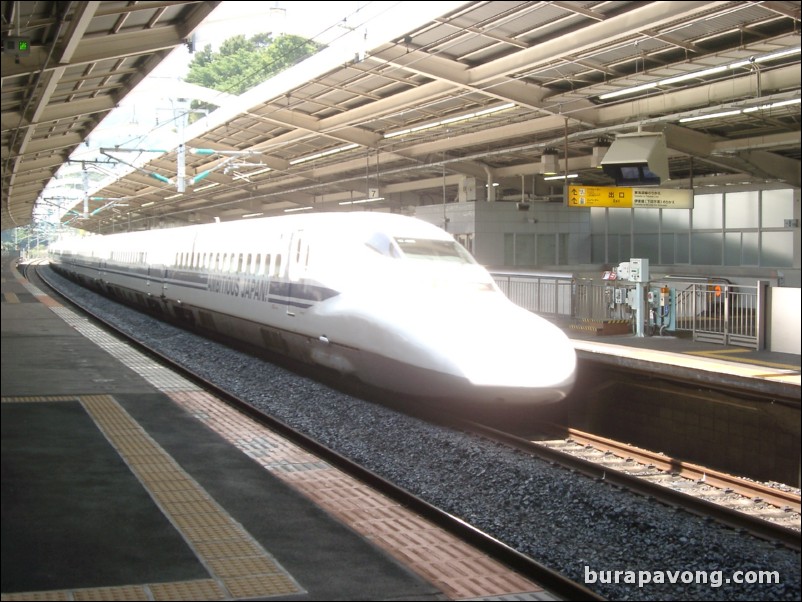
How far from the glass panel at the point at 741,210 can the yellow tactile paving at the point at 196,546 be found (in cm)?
2043

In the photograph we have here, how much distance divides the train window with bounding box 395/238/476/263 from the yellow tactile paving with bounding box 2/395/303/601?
4492 mm

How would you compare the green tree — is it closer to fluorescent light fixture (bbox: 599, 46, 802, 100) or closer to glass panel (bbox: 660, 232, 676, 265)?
fluorescent light fixture (bbox: 599, 46, 802, 100)

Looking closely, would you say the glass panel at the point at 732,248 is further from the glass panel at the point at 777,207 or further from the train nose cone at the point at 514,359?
the train nose cone at the point at 514,359

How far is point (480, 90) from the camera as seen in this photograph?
17.3 meters

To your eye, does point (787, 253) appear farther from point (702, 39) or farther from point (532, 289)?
point (702, 39)

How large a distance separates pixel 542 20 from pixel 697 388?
6.99 meters

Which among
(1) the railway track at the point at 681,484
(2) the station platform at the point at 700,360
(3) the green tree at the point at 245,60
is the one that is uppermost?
(3) the green tree at the point at 245,60

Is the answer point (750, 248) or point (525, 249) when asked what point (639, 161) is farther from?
point (525, 249)

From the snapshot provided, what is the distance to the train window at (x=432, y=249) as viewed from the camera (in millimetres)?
10803

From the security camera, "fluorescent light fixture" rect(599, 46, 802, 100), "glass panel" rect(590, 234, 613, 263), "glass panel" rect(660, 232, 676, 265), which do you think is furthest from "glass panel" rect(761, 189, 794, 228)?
"fluorescent light fixture" rect(599, 46, 802, 100)

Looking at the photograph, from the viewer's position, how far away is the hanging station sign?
18281 millimetres

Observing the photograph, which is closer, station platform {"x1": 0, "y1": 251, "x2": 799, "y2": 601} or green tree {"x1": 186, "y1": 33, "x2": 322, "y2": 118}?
station platform {"x1": 0, "y1": 251, "x2": 799, "y2": 601}

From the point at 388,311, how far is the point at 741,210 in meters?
17.2

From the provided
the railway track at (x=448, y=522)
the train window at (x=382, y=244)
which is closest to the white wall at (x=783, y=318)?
the train window at (x=382, y=244)
